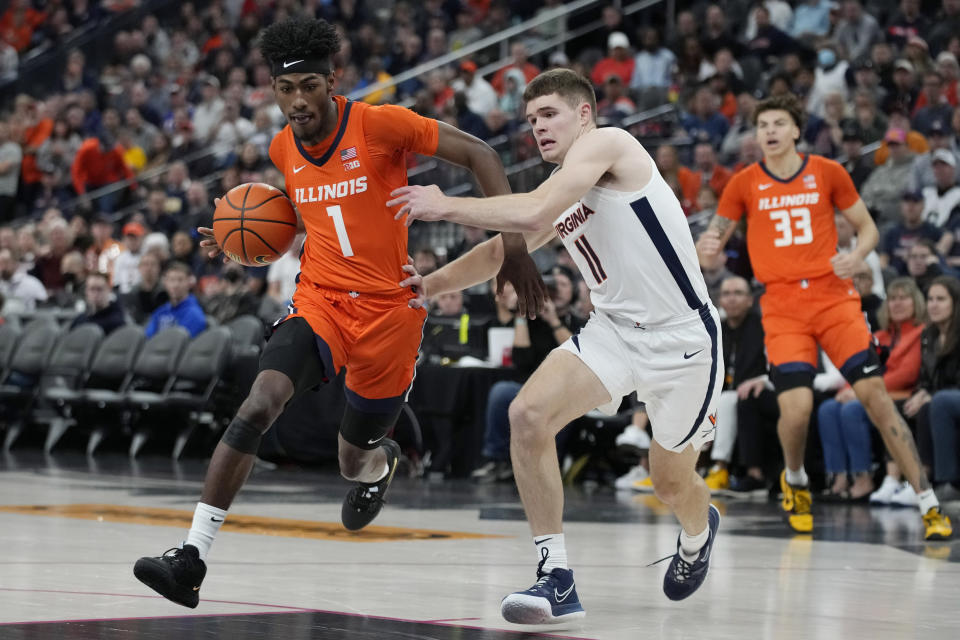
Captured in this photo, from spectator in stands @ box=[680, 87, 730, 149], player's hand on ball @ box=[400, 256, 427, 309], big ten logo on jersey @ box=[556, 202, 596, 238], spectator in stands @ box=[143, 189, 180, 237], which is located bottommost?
player's hand on ball @ box=[400, 256, 427, 309]

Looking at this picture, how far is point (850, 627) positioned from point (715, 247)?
9.53 ft

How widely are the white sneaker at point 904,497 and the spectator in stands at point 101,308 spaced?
26.9 ft

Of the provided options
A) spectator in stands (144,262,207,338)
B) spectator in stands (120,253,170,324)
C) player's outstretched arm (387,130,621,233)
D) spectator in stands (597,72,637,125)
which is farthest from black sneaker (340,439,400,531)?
spectator in stands (597,72,637,125)

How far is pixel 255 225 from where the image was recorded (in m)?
5.96

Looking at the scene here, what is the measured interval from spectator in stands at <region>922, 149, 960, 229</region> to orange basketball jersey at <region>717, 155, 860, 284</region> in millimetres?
4453

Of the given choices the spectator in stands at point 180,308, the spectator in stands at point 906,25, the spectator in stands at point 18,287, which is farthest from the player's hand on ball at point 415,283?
the spectator in stands at point 18,287

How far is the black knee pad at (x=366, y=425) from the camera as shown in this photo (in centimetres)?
625

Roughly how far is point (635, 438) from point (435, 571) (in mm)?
5096

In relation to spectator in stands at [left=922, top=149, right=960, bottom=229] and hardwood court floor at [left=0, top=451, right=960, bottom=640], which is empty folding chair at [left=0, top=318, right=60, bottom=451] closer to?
hardwood court floor at [left=0, top=451, right=960, bottom=640]

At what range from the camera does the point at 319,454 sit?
12.8 m

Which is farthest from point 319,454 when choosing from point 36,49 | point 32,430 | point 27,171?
point 36,49

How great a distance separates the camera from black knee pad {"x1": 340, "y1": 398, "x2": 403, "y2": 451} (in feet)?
20.5

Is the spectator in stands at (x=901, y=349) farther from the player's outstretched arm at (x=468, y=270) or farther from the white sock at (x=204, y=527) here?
the white sock at (x=204, y=527)

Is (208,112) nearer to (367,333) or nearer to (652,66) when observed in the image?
(652,66)
